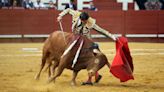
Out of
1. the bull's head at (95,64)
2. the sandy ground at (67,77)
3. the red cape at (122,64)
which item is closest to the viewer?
the sandy ground at (67,77)

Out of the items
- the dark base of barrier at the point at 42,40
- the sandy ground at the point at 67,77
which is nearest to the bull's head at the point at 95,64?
the sandy ground at the point at 67,77

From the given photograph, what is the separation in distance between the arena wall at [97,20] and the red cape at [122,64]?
33.2 ft

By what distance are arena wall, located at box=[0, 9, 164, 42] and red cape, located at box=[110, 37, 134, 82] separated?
10121 millimetres

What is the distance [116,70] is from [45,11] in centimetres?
1051

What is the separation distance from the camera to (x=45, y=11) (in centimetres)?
1817

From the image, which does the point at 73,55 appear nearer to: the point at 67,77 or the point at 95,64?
the point at 95,64

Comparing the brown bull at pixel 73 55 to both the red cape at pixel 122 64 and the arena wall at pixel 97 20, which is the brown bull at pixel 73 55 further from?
the arena wall at pixel 97 20

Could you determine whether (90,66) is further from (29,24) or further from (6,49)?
(29,24)

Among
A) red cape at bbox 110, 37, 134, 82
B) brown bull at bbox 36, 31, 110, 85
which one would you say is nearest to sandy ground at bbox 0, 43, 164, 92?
red cape at bbox 110, 37, 134, 82

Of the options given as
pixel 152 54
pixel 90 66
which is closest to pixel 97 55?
pixel 90 66

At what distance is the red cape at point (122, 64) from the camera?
7930mm

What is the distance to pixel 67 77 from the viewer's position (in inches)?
362

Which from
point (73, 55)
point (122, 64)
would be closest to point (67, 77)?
point (73, 55)

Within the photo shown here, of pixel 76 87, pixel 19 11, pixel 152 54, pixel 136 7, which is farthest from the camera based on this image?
pixel 136 7
